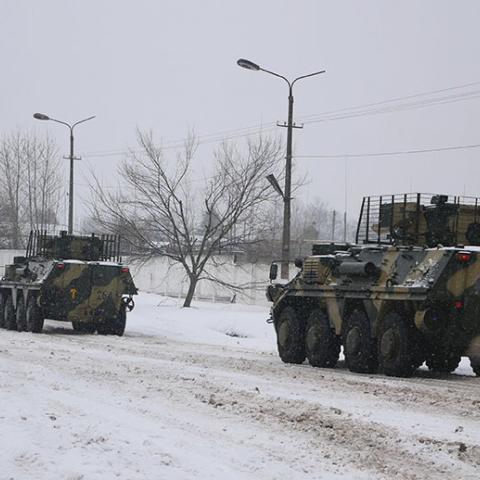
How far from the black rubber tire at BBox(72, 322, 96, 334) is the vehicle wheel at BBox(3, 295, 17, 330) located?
148 cm

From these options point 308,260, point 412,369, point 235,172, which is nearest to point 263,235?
point 235,172

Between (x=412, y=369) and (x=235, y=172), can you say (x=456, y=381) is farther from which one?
(x=235, y=172)

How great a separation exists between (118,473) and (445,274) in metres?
8.17

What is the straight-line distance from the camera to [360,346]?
1555cm

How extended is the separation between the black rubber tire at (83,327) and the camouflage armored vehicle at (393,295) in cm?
832

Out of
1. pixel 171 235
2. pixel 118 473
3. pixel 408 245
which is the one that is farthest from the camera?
pixel 171 235

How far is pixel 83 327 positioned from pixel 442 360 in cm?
1241

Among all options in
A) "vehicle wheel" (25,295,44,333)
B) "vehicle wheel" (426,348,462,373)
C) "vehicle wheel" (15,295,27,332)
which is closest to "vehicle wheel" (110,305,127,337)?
"vehicle wheel" (25,295,44,333)

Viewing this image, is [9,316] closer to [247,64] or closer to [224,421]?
[247,64]

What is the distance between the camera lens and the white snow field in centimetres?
734

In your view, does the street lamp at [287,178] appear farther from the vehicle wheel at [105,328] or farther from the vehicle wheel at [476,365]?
the vehicle wheel at [476,365]

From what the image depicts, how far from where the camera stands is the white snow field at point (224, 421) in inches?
289

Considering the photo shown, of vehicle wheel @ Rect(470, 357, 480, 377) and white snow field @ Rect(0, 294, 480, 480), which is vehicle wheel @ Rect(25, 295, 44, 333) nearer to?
white snow field @ Rect(0, 294, 480, 480)

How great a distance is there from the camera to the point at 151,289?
51.1 metres
